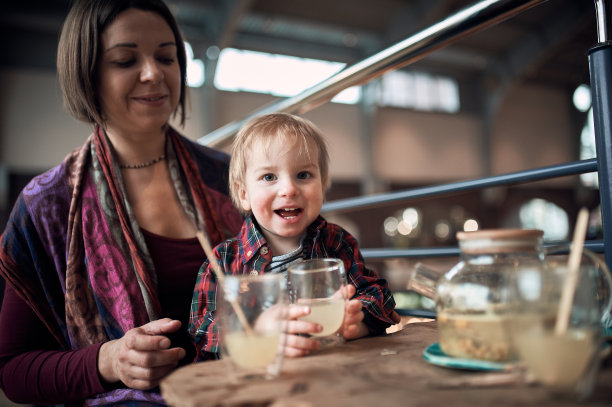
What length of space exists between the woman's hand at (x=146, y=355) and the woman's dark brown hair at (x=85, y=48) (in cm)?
69

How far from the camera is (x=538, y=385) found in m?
0.52

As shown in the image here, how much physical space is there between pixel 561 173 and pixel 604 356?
0.53 metres

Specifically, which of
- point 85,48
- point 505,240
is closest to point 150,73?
point 85,48

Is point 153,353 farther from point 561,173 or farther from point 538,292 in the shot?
point 561,173

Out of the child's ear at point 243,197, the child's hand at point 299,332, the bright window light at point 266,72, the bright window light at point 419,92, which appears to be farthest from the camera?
the bright window light at point 419,92

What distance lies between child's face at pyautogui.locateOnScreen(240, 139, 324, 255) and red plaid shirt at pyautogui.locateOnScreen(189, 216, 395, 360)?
0.05 m

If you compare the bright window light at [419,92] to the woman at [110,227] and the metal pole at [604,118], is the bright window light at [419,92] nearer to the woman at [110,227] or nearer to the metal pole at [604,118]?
the woman at [110,227]

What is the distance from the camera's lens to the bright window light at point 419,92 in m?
11.7

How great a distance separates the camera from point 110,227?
125 centimetres

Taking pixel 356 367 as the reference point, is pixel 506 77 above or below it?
above

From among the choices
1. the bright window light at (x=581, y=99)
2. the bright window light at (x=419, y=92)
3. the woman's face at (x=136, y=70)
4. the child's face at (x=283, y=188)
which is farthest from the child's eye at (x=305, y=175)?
the bright window light at (x=581, y=99)

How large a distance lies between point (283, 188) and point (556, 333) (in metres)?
0.71

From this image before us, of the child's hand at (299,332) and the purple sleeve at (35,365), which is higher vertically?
the child's hand at (299,332)

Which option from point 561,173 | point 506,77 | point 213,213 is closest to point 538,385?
point 561,173
